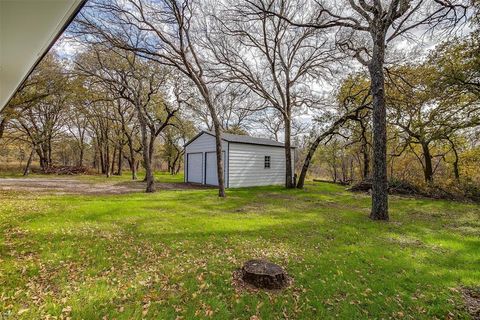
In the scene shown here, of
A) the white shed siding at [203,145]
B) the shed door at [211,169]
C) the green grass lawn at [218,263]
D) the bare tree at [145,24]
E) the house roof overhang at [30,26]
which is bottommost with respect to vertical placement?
the green grass lawn at [218,263]

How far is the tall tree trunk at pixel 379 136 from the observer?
6.93 meters

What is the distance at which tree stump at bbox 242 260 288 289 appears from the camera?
328cm

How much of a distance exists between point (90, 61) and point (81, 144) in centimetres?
1939

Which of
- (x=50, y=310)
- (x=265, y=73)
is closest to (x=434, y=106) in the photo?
(x=265, y=73)

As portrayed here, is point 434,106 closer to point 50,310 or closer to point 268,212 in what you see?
point 268,212

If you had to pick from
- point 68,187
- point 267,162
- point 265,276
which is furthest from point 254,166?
point 265,276

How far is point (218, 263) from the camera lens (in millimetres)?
3947

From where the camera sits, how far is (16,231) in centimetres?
496

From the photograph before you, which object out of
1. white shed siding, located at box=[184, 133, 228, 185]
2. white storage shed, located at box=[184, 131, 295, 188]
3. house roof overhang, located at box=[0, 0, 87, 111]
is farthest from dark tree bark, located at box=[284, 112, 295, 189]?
house roof overhang, located at box=[0, 0, 87, 111]

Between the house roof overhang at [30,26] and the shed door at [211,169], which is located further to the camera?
the shed door at [211,169]

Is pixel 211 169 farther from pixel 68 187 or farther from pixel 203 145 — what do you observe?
pixel 68 187

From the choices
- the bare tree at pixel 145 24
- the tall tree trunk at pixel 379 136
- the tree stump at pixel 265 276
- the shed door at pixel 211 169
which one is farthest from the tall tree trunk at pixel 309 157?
the tree stump at pixel 265 276

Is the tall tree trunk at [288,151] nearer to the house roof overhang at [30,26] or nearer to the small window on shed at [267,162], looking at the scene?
the small window on shed at [267,162]

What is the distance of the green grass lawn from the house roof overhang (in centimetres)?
279
